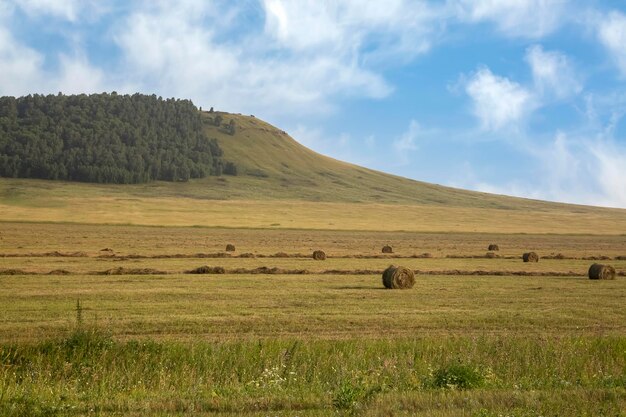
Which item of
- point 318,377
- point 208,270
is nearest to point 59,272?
point 208,270

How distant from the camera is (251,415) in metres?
10.7

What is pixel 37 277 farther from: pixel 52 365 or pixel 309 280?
pixel 52 365

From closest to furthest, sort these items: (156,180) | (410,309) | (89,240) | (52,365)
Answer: (52,365) < (410,309) < (89,240) < (156,180)

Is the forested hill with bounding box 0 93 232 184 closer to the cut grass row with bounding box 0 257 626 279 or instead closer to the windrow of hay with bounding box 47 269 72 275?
the cut grass row with bounding box 0 257 626 279

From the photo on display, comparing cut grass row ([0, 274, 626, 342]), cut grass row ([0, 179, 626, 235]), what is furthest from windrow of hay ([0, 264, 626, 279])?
cut grass row ([0, 179, 626, 235])

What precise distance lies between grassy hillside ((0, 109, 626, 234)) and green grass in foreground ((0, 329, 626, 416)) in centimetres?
9613

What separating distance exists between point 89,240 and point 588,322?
56784mm

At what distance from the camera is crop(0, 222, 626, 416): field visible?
11.4m

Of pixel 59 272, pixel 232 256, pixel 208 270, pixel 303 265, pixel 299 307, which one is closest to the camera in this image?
pixel 299 307

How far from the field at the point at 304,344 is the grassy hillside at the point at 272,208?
79417mm

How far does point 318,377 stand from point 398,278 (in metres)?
19.9

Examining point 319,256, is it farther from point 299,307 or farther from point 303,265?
point 299,307

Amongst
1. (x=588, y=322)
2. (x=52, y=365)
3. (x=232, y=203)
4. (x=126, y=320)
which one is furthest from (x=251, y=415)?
(x=232, y=203)

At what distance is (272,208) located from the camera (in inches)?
5837
